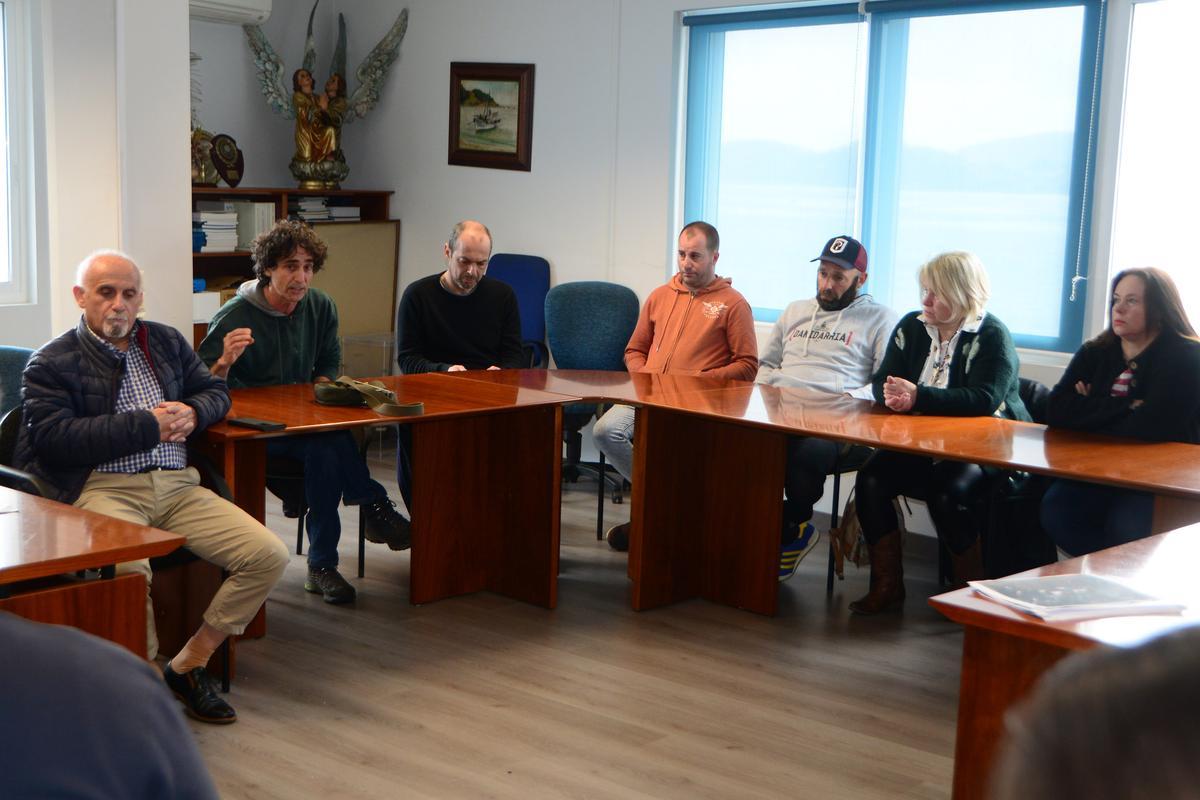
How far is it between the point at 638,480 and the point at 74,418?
183 cm

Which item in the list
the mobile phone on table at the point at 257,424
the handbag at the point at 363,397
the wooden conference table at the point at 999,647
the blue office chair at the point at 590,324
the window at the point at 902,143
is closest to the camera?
the wooden conference table at the point at 999,647

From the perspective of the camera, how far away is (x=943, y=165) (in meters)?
5.24

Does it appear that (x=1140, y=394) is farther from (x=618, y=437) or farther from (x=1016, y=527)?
(x=618, y=437)

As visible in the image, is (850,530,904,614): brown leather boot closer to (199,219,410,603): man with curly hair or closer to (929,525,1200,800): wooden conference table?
(199,219,410,603): man with curly hair

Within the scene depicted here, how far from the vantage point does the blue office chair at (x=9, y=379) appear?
3.64 meters

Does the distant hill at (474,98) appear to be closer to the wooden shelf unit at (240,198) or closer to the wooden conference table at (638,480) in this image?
the wooden shelf unit at (240,198)

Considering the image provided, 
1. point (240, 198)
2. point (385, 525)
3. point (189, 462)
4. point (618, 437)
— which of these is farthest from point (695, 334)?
point (240, 198)

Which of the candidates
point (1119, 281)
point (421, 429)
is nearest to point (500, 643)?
point (421, 429)

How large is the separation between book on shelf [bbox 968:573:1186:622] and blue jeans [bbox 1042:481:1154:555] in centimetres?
135

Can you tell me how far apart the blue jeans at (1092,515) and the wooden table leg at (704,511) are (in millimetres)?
857

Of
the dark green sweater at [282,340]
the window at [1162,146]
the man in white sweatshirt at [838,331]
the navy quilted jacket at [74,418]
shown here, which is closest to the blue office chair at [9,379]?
the navy quilted jacket at [74,418]

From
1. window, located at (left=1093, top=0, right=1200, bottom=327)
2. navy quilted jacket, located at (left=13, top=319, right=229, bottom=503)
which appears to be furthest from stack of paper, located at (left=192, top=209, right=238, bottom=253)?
window, located at (left=1093, top=0, right=1200, bottom=327)

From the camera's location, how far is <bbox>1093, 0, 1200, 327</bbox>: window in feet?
15.1

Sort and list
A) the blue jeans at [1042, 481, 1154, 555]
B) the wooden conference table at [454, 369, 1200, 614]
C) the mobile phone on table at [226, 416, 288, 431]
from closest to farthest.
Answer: the mobile phone on table at [226, 416, 288, 431], the blue jeans at [1042, 481, 1154, 555], the wooden conference table at [454, 369, 1200, 614]
